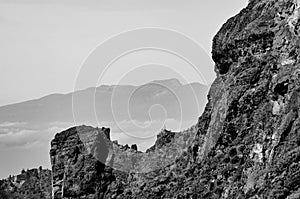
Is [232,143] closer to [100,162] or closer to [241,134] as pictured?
[241,134]

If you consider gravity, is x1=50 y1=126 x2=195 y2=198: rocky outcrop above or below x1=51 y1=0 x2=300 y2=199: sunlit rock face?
above

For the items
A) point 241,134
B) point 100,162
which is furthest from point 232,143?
point 100,162

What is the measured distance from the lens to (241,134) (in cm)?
10631

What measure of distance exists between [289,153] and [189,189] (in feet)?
109

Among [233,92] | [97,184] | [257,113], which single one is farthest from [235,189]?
[97,184]

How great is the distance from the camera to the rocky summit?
9019 cm

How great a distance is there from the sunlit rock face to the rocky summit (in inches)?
6.0

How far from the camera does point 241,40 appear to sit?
111m

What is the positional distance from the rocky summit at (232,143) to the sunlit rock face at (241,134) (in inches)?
6.0

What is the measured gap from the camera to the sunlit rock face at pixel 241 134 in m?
89.4

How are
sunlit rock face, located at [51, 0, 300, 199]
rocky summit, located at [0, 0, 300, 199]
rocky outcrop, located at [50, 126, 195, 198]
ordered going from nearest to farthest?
sunlit rock face, located at [51, 0, 300, 199], rocky summit, located at [0, 0, 300, 199], rocky outcrop, located at [50, 126, 195, 198]

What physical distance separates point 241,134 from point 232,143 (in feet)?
8.79

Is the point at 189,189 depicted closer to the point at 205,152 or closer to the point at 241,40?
the point at 205,152

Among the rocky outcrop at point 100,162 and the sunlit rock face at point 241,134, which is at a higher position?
the rocky outcrop at point 100,162
